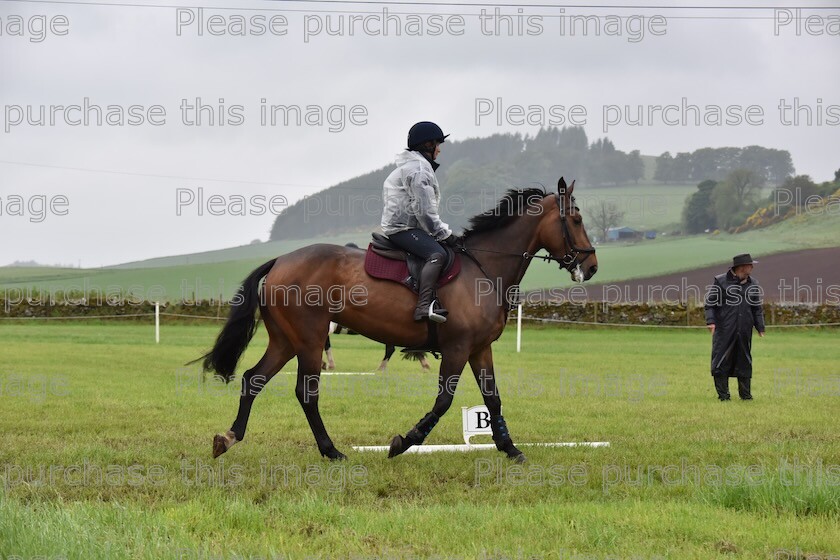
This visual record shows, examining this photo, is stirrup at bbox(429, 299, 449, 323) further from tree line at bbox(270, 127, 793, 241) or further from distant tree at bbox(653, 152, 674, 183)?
distant tree at bbox(653, 152, 674, 183)

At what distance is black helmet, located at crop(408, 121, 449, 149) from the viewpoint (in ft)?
23.2

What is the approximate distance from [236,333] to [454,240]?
6.83ft

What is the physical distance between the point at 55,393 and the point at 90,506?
7320mm

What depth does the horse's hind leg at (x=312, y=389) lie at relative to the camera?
23.0ft

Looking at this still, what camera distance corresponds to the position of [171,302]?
36875mm

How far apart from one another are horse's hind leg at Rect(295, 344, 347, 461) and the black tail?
1.84ft

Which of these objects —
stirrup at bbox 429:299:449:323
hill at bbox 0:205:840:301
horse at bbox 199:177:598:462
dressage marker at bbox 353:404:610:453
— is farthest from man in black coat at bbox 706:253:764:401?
hill at bbox 0:205:840:301

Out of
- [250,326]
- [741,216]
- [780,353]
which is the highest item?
[741,216]

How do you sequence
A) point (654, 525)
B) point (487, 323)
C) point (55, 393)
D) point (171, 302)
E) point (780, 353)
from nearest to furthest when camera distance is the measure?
1. point (654, 525)
2. point (487, 323)
3. point (55, 393)
4. point (780, 353)
5. point (171, 302)

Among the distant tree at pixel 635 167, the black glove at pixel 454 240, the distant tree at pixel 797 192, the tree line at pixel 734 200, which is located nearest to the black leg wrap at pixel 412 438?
the black glove at pixel 454 240

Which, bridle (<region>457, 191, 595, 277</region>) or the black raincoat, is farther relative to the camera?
the black raincoat

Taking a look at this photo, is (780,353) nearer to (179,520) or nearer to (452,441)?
(452,441)

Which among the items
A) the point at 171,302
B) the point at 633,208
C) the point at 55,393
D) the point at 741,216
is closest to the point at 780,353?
the point at 55,393

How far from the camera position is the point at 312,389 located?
710cm
